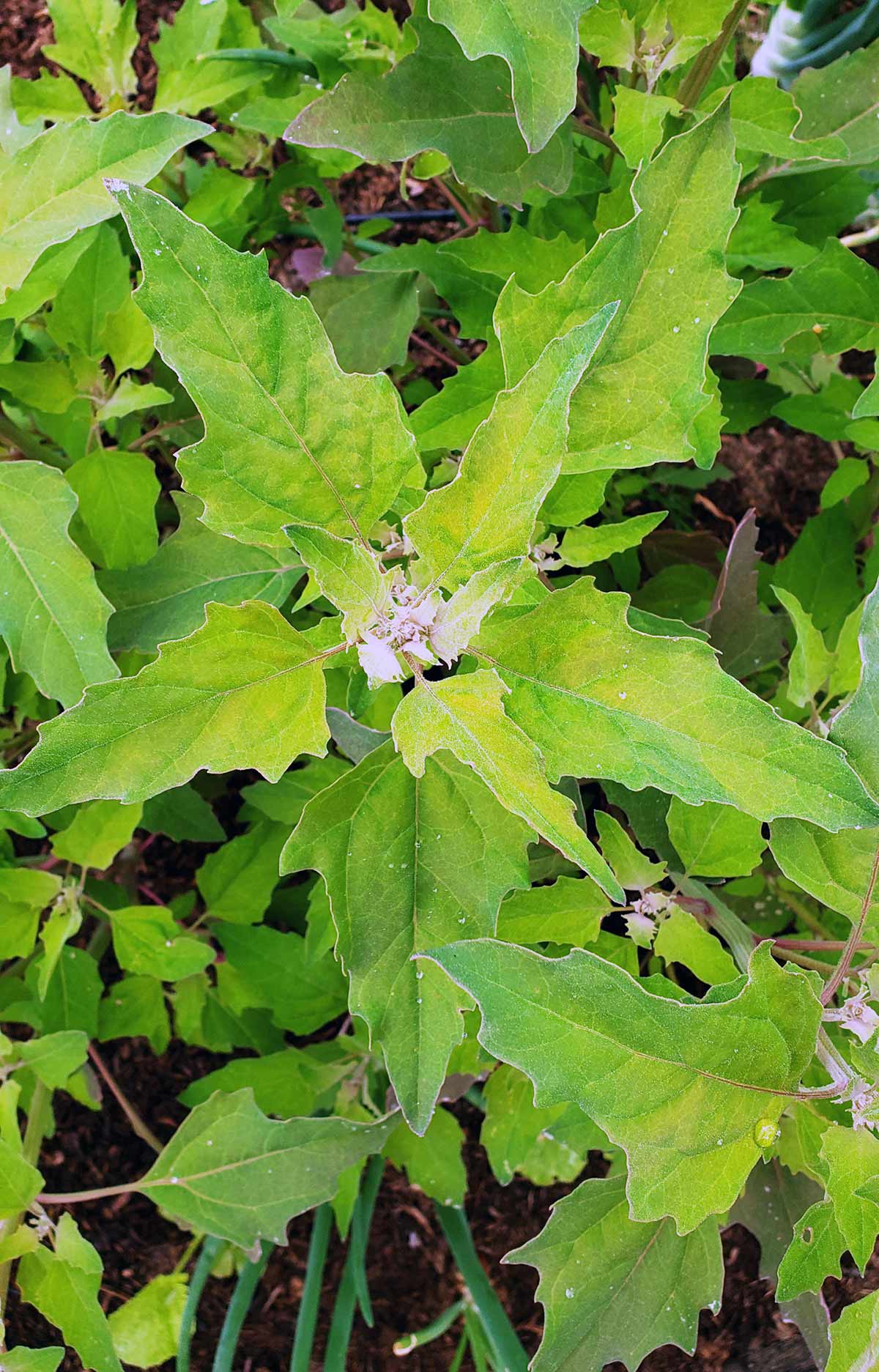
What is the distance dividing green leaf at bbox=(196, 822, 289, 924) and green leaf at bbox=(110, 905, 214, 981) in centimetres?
15

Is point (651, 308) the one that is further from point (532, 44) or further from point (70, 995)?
point (70, 995)

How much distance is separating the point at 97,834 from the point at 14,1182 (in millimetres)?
390

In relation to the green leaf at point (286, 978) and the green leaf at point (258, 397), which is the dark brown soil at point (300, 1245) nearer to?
the green leaf at point (286, 978)

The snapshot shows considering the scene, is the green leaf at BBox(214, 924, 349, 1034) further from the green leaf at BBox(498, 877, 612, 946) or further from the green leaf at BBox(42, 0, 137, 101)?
the green leaf at BBox(42, 0, 137, 101)

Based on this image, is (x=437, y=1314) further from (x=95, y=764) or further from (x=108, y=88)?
(x=108, y=88)

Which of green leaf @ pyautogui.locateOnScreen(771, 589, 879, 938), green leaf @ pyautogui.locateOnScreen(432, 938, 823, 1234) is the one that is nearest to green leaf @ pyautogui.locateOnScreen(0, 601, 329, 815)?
green leaf @ pyautogui.locateOnScreen(432, 938, 823, 1234)

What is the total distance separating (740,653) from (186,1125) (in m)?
0.85

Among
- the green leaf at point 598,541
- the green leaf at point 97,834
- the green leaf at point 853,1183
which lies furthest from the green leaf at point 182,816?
the green leaf at point 853,1183

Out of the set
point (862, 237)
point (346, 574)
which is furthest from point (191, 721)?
point (862, 237)

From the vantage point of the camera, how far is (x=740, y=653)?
1.20 metres

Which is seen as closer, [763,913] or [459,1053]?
[459,1053]

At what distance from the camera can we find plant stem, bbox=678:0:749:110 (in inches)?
41.1

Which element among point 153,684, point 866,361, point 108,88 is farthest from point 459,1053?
point 866,361

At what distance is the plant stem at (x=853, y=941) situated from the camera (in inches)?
35.3
